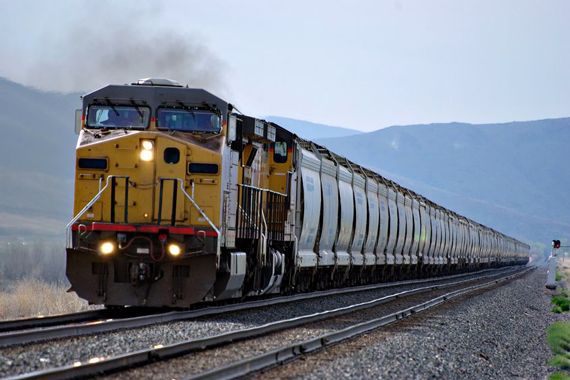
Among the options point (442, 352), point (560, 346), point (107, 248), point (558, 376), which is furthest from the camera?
point (560, 346)

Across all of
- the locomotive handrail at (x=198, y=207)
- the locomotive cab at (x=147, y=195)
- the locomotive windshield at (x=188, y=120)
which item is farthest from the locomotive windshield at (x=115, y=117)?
the locomotive handrail at (x=198, y=207)

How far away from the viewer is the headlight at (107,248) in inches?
593

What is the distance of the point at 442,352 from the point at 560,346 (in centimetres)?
513

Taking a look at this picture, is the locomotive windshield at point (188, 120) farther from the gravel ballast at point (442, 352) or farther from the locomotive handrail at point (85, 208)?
the gravel ballast at point (442, 352)

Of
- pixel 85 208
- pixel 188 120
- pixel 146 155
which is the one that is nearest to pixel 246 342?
pixel 85 208

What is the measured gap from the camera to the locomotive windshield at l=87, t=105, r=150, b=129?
15945mm

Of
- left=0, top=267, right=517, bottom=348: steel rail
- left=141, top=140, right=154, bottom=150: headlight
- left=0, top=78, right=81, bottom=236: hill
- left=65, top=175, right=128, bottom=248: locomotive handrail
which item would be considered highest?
left=0, top=78, right=81, bottom=236: hill

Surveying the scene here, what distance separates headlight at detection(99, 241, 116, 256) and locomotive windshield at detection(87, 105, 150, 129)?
2077mm

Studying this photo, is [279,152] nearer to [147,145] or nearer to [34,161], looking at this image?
[147,145]

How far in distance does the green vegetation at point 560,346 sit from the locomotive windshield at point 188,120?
259 inches

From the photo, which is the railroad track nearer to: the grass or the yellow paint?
the yellow paint

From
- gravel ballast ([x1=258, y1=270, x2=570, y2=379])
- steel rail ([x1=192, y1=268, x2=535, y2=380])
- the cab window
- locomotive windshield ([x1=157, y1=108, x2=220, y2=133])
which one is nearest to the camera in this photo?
steel rail ([x1=192, y1=268, x2=535, y2=380])

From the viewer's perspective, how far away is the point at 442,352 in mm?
12945

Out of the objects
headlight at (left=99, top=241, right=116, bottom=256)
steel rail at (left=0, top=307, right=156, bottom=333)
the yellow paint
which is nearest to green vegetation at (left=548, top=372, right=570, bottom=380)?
the yellow paint
